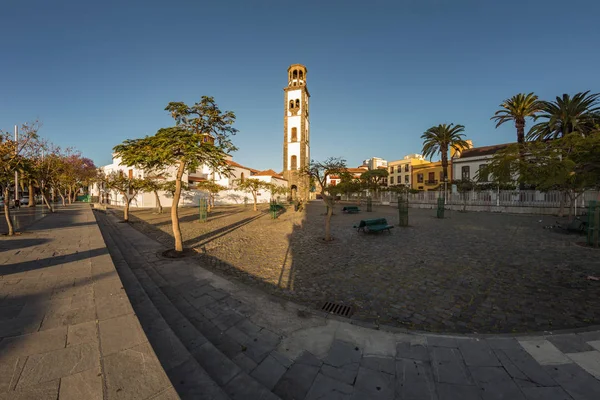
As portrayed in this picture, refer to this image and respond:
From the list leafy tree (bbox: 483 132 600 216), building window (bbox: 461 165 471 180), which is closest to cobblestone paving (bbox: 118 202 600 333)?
leafy tree (bbox: 483 132 600 216)

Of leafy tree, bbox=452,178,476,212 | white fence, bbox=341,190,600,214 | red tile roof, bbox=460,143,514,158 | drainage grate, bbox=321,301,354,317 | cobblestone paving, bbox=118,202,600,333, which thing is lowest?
drainage grate, bbox=321,301,354,317

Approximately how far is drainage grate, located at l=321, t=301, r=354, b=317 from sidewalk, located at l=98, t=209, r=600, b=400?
1.16ft

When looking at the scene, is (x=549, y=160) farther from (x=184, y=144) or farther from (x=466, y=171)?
(x=466, y=171)

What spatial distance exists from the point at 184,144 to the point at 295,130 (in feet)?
124

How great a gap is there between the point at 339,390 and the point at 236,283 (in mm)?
3556

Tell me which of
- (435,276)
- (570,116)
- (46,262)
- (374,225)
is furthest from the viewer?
(570,116)

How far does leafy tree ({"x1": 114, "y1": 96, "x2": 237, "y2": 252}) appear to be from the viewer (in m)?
7.04

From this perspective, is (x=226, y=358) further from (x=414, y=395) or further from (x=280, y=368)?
(x=414, y=395)

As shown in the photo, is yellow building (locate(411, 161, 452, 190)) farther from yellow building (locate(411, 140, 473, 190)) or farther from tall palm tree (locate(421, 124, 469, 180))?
tall palm tree (locate(421, 124, 469, 180))

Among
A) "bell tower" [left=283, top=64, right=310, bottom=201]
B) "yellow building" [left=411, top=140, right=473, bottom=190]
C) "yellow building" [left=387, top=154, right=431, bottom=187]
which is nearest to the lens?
"bell tower" [left=283, top=64, right=310, bottom=201]

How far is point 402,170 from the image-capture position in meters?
55.4

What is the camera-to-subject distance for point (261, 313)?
166 inches

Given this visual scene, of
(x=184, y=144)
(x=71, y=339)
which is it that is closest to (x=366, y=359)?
(x=71, y=339)

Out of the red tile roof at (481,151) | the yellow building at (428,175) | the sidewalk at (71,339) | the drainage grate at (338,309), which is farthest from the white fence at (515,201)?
the sidewalk at (71,339)
